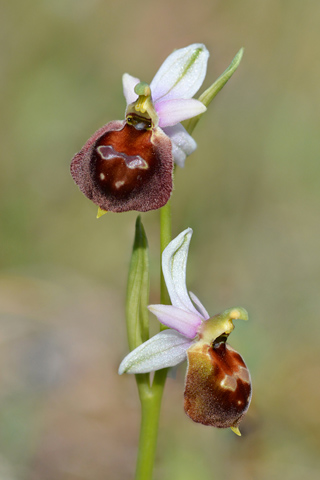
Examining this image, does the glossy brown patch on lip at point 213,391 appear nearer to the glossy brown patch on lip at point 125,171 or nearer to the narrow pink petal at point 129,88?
the glossy brown patch on lip at point 125,171

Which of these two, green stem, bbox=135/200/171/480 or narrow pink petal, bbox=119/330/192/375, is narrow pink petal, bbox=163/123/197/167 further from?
narrow pink petal, bbox=119/330/192/375

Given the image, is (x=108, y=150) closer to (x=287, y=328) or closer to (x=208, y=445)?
(x=208, y=445)

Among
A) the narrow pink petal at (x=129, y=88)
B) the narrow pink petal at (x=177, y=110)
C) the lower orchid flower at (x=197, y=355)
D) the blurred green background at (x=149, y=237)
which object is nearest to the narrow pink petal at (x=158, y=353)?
the lower orchid flower at (x=197, y=355)

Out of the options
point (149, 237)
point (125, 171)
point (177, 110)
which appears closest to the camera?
point (125, 171)

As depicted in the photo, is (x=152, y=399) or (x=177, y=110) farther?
(x=152, y=399)

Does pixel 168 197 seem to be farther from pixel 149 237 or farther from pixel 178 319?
pixel 149 237

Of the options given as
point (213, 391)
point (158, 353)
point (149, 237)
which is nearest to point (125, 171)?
point (158, 353)
